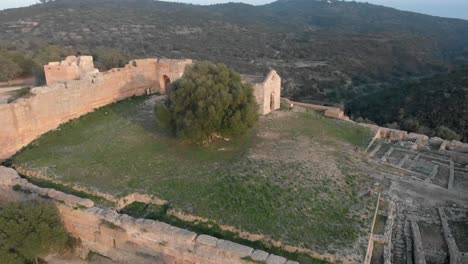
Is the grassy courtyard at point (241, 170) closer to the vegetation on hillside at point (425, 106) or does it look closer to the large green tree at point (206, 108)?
the large green tree at point (206, 108)

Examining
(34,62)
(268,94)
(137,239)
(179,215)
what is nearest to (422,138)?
(268,94)

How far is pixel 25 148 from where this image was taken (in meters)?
14.0

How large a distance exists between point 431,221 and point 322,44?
50612mm

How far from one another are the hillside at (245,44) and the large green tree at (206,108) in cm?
1899

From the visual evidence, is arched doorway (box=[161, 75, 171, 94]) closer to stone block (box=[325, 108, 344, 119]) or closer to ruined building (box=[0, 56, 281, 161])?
ruined building (box=[0, 56, 281, 161])

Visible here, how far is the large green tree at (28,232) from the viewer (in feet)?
27.4

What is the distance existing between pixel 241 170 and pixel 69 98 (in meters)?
8.54

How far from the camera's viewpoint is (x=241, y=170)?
39.2 ft

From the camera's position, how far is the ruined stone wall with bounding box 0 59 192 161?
44.8 feet

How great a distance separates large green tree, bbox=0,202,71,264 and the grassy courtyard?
2.04 metres

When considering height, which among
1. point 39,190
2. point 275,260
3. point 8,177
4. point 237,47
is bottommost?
point 275,260

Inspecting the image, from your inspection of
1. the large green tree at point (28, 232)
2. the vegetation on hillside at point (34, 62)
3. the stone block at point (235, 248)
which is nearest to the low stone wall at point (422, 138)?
the stone block at point (235, 248)

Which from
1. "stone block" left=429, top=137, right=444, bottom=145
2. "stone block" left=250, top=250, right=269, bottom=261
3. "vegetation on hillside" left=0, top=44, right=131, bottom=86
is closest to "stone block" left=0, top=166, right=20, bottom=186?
"stone block" left=250, top=250, right=269, bottom=261

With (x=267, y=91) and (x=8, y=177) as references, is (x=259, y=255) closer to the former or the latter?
(x=8, y=177)
